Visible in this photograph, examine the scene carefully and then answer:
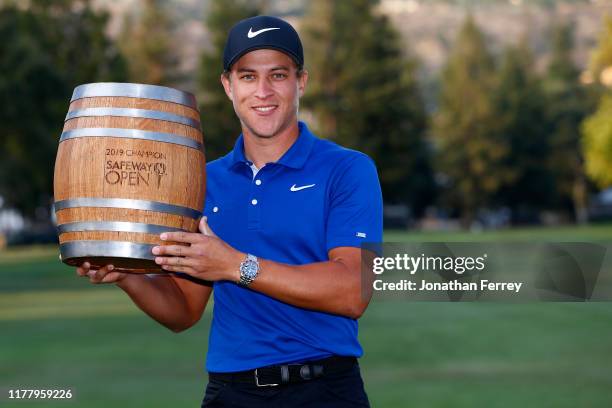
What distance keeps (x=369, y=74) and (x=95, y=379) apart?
9407 cm

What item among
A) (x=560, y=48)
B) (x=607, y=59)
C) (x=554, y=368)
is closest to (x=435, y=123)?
(x=560, y=48)

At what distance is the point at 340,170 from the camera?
15.2ft

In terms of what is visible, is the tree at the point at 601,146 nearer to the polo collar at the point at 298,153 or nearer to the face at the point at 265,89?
the polo collar at the point at 298,153

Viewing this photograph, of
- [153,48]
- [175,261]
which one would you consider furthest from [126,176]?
[153,48]

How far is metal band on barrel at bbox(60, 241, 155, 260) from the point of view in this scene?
4.40 m

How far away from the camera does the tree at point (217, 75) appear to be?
98.8 meters

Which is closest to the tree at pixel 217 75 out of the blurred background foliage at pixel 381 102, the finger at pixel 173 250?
the blurred background foliage at pixel 381 102

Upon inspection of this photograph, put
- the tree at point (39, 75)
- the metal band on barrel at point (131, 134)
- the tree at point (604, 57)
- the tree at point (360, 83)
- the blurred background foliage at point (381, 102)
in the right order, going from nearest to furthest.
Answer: the metal band on barrel at point (131, 134) < the tree at point (39, 75) < the blurred background foliage at point (381, 102) < the tree at point (604, 57) < the tree at point (360, 83)

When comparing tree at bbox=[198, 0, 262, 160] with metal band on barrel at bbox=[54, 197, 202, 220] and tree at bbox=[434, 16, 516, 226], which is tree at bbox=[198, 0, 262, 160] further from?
metal band on barrel at bbox=[54, 197, 202, 220]

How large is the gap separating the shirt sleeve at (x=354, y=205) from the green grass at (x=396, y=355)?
825cm

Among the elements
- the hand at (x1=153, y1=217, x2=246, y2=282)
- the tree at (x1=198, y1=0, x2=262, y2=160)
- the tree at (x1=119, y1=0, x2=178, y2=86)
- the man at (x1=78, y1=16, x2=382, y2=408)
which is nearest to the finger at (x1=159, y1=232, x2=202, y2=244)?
the hand at (x1=153, y1=217, x2=246, y2=282)

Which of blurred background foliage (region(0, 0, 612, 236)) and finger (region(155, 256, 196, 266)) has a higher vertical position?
blurred background foliage (region(0, 0, 612, 236))

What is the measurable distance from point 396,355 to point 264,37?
13.3 m

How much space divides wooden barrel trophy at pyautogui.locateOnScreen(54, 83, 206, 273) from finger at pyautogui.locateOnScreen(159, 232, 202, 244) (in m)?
0.13
